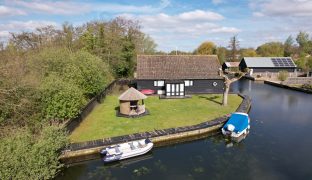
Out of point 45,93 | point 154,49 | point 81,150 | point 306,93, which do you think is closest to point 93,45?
point 154,49

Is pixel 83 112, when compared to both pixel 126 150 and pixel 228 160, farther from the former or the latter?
pixel 228 160

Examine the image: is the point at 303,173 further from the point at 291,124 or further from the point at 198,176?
the point at 291,124

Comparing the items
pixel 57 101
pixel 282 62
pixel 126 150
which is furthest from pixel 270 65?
pixel 57 101

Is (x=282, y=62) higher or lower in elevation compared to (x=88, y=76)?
higher

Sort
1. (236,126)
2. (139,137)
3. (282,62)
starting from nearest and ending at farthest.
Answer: (139,137) → (236,126) → (282,62)

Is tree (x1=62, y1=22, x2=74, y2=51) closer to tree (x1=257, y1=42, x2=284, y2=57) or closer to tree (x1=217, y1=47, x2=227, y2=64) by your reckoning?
tree (x1=217, y1=47, x2=227, y2=64)
